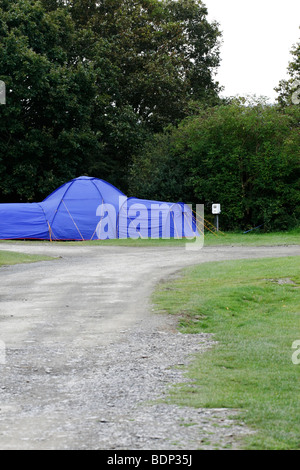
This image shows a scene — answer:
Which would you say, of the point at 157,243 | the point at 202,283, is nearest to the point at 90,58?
A: the point at 157,243

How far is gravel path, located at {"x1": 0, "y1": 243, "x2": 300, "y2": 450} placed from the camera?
494 centimetres

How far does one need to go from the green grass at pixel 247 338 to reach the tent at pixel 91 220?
474 inches

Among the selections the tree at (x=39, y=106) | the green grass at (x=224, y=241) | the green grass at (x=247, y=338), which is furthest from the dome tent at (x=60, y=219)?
the green grass at (x=247, y=338)

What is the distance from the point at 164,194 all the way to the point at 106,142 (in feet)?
29.0

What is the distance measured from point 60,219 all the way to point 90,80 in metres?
10.9

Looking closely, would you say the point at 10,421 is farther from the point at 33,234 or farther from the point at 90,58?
the point at 90,58

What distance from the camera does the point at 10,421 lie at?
5.31m

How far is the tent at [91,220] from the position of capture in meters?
29.8

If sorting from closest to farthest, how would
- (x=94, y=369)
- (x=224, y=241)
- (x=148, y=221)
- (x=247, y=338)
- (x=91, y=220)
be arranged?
(x=94, y=369)
(x=247, y=338)
(x=224, y=241)
(x=91, y=220)
(x=148, y=221)

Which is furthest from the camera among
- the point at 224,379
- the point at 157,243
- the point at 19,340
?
the point at 157,243

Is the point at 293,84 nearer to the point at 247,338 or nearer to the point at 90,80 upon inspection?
the point at 90,80

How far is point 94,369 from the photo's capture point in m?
7.30

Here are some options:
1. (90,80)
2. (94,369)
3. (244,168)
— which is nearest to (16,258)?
(94,369)

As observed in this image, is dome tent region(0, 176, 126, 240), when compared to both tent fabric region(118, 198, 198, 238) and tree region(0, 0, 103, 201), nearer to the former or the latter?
tent fabric region(118, 198, 198, 238)
